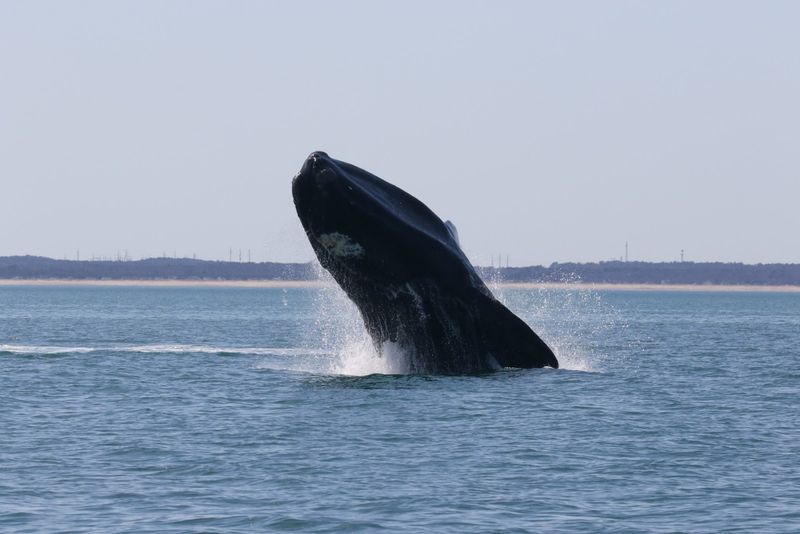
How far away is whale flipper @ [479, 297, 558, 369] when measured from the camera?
74.5 ft

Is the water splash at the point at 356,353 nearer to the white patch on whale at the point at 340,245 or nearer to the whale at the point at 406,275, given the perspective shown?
the whale at the point at 406,275

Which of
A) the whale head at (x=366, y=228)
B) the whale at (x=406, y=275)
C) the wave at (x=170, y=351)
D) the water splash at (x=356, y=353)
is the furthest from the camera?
the wave at (x=170, y=351)

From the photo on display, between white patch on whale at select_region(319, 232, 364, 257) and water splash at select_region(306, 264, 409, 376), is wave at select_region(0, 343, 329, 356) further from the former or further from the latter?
white patch on whale at select_region(319, 232, 364, 257)

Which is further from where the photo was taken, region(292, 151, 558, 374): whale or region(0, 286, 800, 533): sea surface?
→ region(292, 151, 558, 374): whale

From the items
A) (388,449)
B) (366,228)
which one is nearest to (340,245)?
(366,228)

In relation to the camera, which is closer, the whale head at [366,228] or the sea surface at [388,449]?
the sea surface at [388,449]

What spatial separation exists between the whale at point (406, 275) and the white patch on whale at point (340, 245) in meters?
0.02

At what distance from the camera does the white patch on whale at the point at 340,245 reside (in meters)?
20.7

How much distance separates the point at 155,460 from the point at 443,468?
→ 13.7 feet

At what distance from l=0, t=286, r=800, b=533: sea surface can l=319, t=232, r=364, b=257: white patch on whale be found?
2.86 metres

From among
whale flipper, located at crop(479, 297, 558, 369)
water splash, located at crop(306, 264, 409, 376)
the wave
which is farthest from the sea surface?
the wave

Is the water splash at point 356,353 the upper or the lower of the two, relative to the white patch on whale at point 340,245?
lower

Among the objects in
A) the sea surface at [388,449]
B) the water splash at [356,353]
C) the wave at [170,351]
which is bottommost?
the sea surface at [388,449]

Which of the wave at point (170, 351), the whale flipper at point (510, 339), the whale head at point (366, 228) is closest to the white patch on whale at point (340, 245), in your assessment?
the whale head at point (366, 228)
